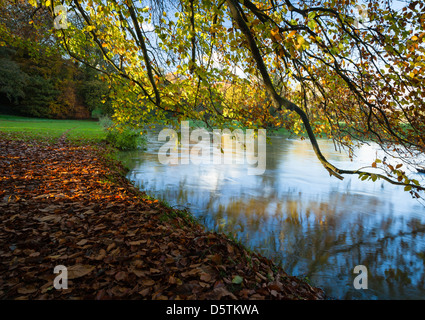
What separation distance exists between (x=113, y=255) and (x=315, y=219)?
18.8 ft

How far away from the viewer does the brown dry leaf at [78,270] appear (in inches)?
97.0

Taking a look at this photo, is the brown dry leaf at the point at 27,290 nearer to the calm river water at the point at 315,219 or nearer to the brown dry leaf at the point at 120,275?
the brown dry leaf at the point at 120,275

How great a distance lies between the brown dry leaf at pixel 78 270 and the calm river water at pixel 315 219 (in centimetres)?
334

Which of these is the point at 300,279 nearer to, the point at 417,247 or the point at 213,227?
the point at 213,227

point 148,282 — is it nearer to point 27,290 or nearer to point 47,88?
point 27,290

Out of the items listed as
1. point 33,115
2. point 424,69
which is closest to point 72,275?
point 424,69

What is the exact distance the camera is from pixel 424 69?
3242mm

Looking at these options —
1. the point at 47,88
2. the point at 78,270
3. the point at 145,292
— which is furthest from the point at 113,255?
the point at 47,88

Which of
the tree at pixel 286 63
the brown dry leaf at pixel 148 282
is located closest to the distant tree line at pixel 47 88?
the tree at pixel 286 63

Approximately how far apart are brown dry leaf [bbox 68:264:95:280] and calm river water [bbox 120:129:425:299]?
11.0ft

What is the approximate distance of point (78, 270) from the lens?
2557 mm

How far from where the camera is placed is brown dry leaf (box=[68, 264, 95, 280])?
246cm

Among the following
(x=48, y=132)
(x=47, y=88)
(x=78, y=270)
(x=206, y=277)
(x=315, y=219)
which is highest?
(x=47, y=88)

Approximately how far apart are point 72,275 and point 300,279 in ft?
11.1
